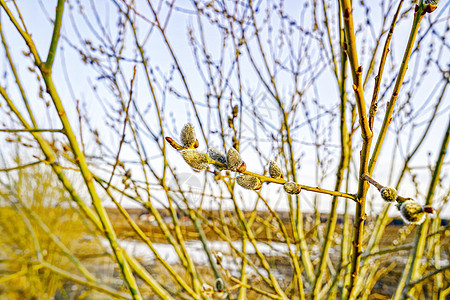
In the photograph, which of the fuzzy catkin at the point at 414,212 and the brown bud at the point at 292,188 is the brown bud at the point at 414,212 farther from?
the brown bud at the point at 292,188

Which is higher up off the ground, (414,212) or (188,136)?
(188,136)

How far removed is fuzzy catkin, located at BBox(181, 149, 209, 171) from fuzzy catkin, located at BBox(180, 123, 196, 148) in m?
0.03

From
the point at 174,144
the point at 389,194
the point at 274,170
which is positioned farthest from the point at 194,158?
the point at 389,194

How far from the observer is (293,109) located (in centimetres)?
215

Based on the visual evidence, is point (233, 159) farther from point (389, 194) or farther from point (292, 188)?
point (389, 194)

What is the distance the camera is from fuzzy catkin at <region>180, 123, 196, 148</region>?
2.35 feet

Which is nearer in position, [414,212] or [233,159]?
[414,212]

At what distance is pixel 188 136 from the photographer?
717mm

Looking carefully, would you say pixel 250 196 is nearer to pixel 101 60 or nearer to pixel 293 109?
pixel 293 109

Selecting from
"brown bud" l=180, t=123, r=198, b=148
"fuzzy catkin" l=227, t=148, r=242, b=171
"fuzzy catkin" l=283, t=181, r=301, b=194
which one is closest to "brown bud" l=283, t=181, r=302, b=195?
"fuzzy catkin" l=283, t=181, r=301, b=194

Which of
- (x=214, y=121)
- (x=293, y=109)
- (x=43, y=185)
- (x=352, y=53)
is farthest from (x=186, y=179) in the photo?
(x=43, y=185)

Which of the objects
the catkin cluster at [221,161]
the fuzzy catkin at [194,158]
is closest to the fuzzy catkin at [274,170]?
the catkin cluster at [221,161]

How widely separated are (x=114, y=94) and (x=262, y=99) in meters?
1.00

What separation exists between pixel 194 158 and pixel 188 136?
6cm
